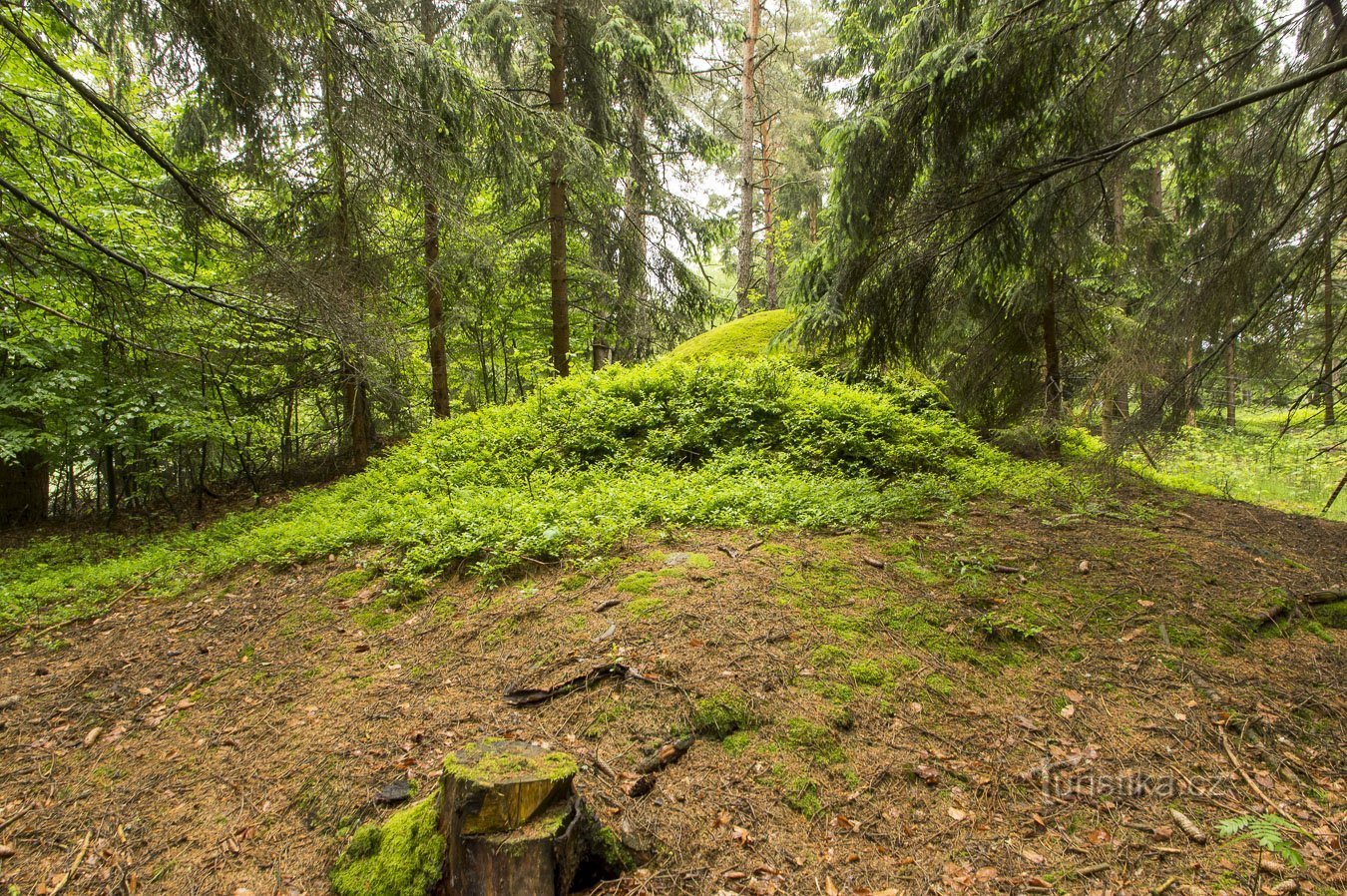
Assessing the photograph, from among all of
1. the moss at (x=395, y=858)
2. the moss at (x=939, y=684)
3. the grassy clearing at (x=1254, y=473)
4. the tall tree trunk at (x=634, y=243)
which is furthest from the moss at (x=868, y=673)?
the tall tree trunk at (x=634, y=243)

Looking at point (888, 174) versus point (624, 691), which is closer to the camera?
point (624, 691)

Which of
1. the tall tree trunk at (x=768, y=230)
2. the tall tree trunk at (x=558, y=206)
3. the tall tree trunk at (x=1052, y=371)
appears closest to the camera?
the tall tree trunk at (x=1052, y=371)

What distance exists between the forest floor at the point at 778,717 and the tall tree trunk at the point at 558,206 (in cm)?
635

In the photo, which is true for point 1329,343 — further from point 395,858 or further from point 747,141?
point 747,141

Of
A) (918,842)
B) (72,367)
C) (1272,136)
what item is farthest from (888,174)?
(72,367)

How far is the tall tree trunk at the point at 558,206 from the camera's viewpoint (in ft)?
31.1

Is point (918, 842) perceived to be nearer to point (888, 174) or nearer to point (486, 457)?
point (888, 174)

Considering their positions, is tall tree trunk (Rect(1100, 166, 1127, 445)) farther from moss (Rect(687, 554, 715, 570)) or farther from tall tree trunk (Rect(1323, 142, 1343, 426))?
moss (Rect(687, 554, 715, 570))

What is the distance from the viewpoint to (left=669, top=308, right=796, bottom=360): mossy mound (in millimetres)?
9875

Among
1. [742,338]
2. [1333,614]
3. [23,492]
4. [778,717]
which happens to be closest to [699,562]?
[778,717]

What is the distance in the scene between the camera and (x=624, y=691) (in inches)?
126

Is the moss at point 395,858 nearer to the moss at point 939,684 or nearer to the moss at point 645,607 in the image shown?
the moss at point 645,607

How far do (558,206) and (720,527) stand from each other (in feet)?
23.4

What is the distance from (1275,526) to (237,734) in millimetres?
8887
